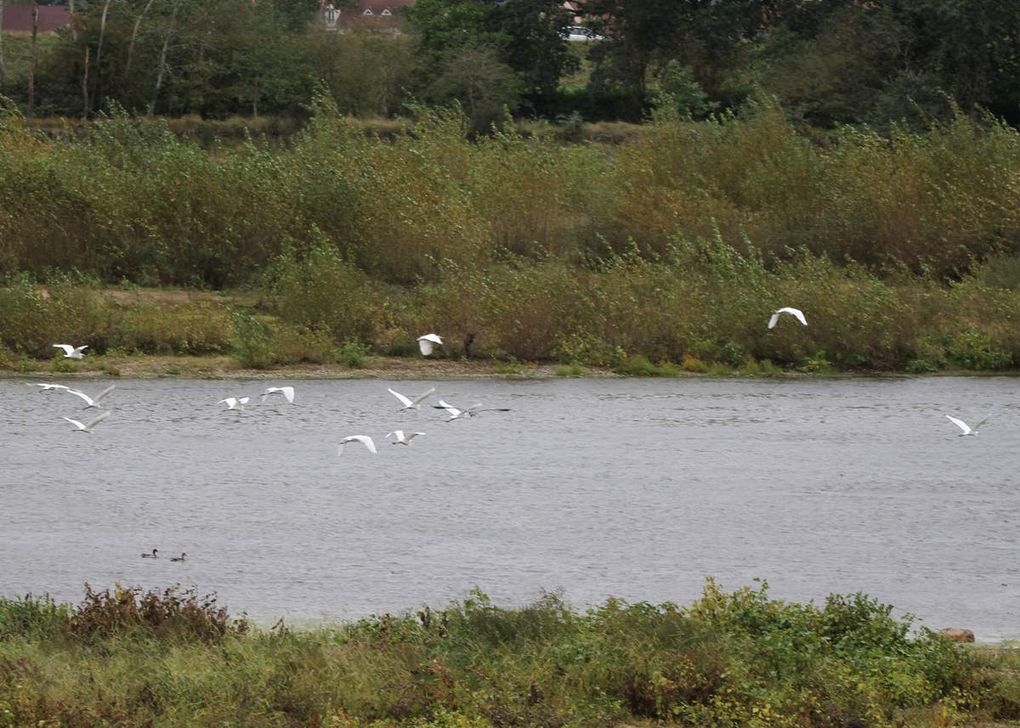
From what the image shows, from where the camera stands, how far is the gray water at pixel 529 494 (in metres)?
10.3

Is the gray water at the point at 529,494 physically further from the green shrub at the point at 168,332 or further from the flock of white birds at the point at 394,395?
the green shrub at the point at 168,332

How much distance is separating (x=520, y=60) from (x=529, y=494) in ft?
101

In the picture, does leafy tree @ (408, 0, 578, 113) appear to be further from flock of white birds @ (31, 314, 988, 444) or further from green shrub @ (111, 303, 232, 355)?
flock of white birds @ (31, 314, 988, 444)

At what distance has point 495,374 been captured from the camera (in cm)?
1919

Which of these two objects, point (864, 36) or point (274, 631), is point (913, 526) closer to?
point (274, 631)

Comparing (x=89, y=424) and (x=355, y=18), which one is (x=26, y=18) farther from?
(x=89, y=424)

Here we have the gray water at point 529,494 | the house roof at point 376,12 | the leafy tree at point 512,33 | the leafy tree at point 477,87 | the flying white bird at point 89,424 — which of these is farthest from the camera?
the house roof at point 376,12

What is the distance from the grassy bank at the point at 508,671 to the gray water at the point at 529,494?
5.48 feet

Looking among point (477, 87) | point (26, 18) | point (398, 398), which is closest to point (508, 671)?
point (398, 398)

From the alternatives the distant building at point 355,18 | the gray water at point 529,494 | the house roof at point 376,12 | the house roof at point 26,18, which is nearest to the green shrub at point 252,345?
the gray water at point 529,494

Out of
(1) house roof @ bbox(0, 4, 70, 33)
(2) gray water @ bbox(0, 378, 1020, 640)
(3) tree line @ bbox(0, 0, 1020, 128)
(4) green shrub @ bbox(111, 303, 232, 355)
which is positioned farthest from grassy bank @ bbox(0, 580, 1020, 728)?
(1) house roof @ bbox(0, 4, 70, 33)

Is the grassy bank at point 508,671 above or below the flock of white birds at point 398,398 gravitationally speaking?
above

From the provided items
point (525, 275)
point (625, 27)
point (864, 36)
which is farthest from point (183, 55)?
point (525, 275)

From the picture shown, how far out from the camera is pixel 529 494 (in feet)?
43.5
